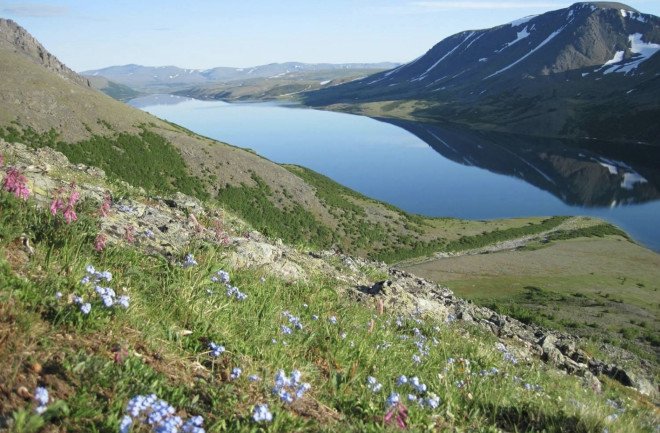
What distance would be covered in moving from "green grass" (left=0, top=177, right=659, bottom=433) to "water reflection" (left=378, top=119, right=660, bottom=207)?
376ft

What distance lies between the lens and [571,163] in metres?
139

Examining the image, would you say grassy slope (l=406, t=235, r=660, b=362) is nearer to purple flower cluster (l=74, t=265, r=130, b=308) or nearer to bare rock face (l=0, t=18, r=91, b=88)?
purple flower cluster (l=74, t=265, r=130, b=308)

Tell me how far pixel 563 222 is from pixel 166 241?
91127mm

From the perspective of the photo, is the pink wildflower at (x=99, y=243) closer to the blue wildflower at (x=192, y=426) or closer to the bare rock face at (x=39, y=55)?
the blue wildflower at (x=192, y=426)

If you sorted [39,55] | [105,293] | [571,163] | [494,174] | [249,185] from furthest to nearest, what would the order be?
[39,55] → [571,163] → [494,174] → [249,185] → [105,293]

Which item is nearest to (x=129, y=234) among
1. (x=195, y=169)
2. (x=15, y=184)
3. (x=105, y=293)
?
(x=15, y=184)

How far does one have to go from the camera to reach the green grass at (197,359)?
3.28 meters

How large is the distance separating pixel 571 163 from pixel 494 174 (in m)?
30.2

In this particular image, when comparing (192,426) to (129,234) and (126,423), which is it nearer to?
(126,423)

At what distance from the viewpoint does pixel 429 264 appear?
56.0m

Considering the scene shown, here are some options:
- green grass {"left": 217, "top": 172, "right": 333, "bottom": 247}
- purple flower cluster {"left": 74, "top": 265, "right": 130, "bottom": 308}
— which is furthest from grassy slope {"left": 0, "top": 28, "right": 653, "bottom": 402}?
purple flower cluster {"left": 74, "top": 265, "right": 130, "bottom": 308}

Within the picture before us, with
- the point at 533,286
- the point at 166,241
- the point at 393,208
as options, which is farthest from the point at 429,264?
the point at 166,241

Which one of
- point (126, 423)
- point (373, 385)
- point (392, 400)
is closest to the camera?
point (126, 423)

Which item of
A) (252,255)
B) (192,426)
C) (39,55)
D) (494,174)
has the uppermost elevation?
(39,55)
